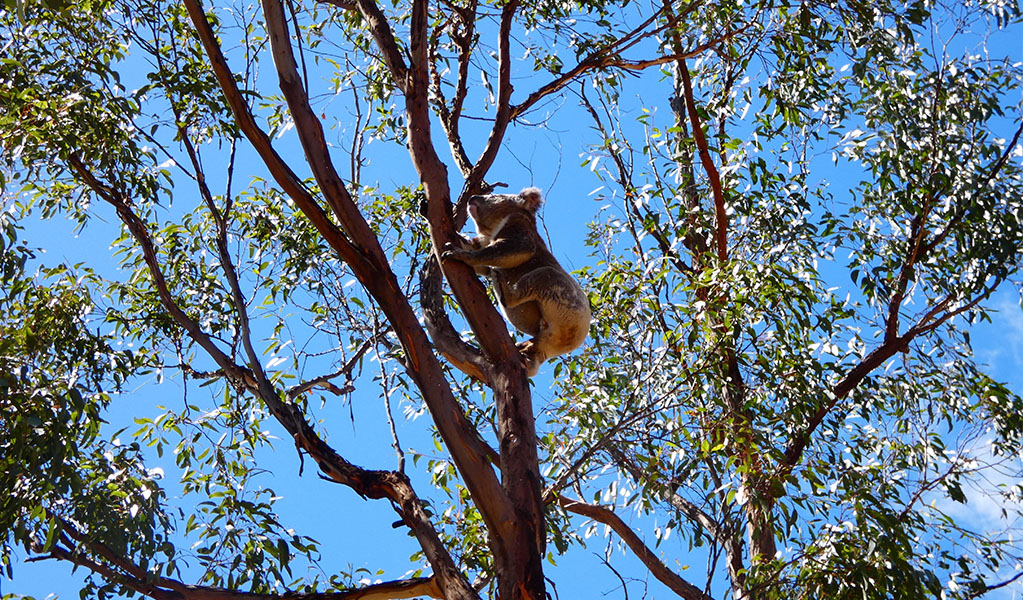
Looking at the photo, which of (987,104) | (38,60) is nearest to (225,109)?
(38,60)

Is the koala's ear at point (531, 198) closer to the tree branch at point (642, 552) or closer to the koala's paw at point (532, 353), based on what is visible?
the koala's paw at point (532, 353)

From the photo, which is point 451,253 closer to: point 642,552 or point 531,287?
point 531,287

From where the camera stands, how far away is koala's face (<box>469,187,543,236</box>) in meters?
4.77

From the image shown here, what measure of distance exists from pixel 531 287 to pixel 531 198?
714 millimetres

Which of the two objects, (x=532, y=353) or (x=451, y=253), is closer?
(x=451, y=253)

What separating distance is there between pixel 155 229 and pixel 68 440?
192cm

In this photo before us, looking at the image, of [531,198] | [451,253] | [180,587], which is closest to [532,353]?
[531,198]

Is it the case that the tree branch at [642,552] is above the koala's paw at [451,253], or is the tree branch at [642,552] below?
below

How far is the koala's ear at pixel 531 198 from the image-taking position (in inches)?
190

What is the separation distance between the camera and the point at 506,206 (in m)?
4.80

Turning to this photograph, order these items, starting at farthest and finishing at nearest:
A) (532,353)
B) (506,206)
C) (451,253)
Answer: (506,206)
(532,353)
(451,253)

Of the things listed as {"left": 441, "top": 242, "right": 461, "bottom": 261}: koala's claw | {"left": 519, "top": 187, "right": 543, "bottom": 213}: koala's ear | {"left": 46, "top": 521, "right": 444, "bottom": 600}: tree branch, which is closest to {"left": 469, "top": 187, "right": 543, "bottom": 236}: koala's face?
{"left": 519, "top": 187, "right": 543, "bottom": 213}: koala's ear

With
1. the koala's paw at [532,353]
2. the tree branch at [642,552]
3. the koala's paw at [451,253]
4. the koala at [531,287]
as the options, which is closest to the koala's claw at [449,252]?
the koala's paw at [451,253]

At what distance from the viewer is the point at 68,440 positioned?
12.3 ft
